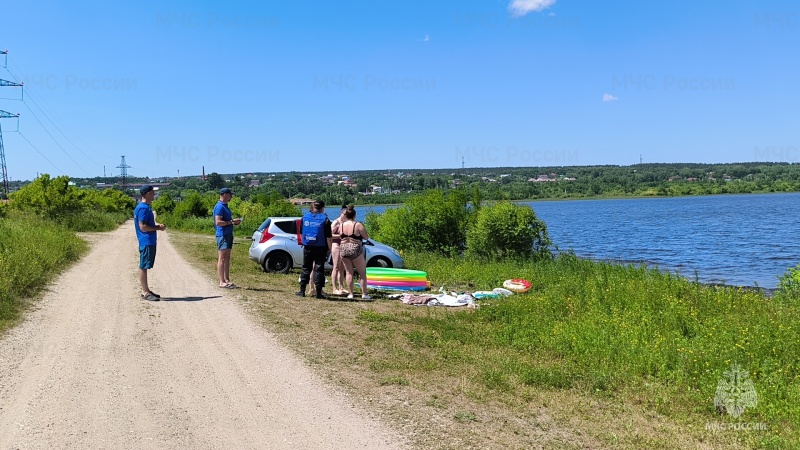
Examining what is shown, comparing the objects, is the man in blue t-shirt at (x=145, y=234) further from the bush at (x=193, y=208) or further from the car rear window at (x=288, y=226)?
the bush at (x=193, y=208)

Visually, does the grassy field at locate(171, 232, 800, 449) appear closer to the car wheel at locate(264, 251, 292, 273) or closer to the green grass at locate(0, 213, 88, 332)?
the green grass at locate(0, 213, 88, 332)

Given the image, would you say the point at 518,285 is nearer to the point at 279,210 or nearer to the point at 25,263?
the point at 25,263

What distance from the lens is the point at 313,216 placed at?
40.4ft

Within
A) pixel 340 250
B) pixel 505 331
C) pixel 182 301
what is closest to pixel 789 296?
pixel 505 331

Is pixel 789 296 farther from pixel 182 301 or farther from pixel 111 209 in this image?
pixel 111 209

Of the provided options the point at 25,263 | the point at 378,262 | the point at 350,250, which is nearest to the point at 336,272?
the point at 350,250

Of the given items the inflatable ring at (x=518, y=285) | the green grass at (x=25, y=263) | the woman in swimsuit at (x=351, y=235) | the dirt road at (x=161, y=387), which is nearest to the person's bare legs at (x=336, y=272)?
the woman in swimsuit at (x=351, y=235)

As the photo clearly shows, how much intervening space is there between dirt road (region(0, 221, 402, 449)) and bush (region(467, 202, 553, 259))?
14.2 meters

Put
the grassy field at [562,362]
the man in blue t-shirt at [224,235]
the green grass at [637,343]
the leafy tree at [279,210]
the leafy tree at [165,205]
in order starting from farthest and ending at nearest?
the leafy tree at [165,205] → the leafy tree at [279,210] → the man in blue t-shirt at [224,235] → the green grass at [637,343] → the grassy field at [562,362]

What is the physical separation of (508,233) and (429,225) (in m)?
3.94

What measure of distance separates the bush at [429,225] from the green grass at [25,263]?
→ 1224 cm

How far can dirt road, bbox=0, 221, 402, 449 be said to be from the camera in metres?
5.29

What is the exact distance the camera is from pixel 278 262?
17594 mm

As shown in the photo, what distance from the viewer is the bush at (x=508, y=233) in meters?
23.4
